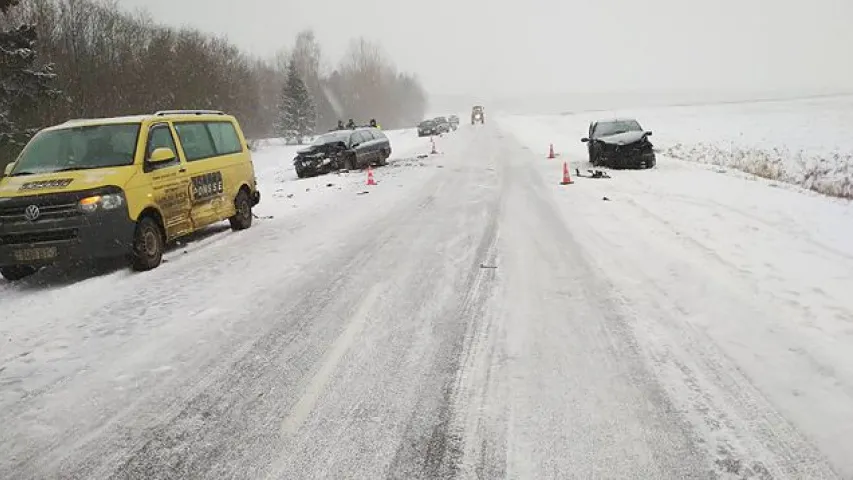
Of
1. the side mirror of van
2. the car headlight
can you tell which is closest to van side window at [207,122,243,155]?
the side mirror of van

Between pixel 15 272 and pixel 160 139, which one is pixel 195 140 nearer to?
pixel 160 139

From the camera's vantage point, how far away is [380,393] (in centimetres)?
373

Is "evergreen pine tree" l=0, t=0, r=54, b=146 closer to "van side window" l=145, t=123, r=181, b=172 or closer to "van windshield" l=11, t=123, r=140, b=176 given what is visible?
"van windshield" l=11, t=123, r=140, b=176

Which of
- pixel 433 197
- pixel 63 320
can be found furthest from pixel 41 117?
pixel 63 320

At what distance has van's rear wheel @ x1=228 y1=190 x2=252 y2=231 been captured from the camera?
10.4 m

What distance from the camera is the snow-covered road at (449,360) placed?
3.05 metres

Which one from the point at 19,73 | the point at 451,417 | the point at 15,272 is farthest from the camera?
the point at 19,73

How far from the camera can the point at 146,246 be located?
24.5ft

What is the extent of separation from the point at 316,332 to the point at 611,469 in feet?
9.20

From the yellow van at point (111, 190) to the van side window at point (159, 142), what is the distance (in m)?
0.02

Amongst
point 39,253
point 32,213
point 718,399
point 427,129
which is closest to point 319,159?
point 32,213

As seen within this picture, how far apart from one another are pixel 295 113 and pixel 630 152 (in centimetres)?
5115

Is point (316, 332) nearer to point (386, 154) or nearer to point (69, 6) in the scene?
point (386, 154)

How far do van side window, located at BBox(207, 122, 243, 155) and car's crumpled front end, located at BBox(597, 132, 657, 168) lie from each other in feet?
38.8
